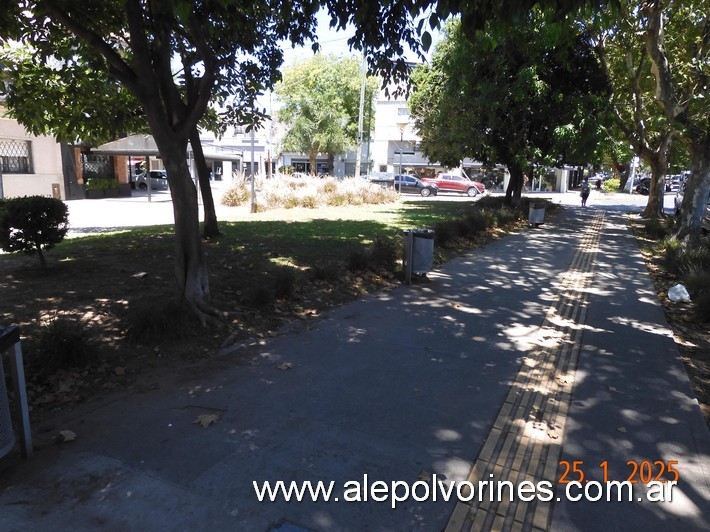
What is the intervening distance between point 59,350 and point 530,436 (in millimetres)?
3971

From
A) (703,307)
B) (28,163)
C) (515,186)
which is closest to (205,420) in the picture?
(703,307)

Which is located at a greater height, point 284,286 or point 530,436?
point 284,286

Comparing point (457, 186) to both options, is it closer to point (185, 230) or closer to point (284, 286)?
point (284, 286)

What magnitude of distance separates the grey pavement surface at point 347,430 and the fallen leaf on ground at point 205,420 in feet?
0.13

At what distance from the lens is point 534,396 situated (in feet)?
14.9

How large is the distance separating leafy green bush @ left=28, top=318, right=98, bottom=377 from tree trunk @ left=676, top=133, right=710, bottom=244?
1371cm

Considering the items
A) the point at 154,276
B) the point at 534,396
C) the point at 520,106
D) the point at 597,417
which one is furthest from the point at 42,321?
the point at 520,106

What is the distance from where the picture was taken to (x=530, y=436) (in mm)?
3816

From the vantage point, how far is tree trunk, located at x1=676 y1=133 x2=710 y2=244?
1285cm

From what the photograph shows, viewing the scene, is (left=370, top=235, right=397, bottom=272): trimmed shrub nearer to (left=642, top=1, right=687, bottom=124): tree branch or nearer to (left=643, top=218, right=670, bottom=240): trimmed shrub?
(left=642, top=1, right=687, bottom=124): tree branch

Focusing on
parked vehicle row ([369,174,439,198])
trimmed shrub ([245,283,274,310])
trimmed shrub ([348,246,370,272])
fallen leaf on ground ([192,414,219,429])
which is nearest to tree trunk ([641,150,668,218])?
trimmed shrub ([348,246,370,272])

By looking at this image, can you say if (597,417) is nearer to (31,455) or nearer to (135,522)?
(135,522)

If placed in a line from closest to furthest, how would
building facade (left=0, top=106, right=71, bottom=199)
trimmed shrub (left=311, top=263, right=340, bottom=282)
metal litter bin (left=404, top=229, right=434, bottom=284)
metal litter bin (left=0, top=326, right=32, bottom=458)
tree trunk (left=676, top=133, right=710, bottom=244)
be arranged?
metal litter bin (left=0, top=326, right=32, bottom=458) < trimmed shrub (left=311, top=263, right=340, bottom=282) < metal litter bin (left=404, top=229, right=434, bottom=284) < tree trunk (left=676, top=133, right=710, bottom=244) < building facade (left=0, top=106, right=71, bottom=199)

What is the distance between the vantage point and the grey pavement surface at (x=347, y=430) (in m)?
2.88
